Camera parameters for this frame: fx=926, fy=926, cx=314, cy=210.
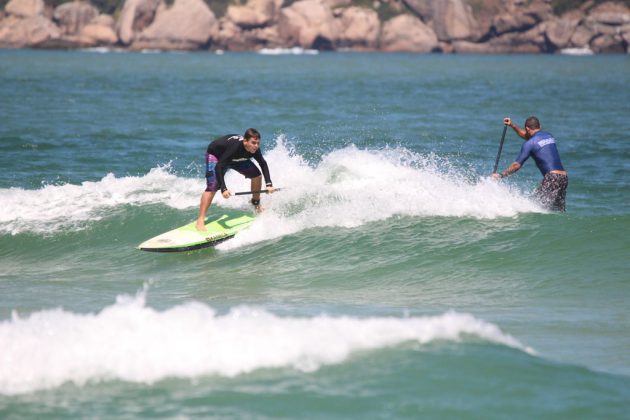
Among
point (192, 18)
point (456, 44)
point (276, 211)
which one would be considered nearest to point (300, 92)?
point (276, 211)

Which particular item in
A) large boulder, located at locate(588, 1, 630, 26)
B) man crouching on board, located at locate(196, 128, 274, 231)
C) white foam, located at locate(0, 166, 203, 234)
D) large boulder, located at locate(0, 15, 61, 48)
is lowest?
white foam, located at locate(0, 166, 203, 234)

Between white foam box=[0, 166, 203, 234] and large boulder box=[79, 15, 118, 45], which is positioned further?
large boulder box=[79, 15, 118, 45]

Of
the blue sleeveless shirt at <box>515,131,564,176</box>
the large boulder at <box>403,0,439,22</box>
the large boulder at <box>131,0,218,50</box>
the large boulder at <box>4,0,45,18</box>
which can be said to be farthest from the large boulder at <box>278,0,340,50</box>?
the blue sleeveless shirt at <box>515,131,564,176</box>

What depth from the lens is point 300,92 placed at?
157 ft

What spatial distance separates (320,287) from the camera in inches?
441

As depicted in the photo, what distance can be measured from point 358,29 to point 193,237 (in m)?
123

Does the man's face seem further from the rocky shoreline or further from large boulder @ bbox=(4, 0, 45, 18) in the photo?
large boulder @ bbox=(4, 0, 45, 18)

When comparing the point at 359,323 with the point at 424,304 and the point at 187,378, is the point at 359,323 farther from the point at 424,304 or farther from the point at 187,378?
the point at 424,304

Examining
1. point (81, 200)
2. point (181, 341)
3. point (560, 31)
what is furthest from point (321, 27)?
point (181, 341)

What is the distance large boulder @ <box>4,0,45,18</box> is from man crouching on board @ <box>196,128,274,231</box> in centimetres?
12082

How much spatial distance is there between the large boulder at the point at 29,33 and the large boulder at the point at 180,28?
1111 cm

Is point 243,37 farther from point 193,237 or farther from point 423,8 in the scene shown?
point 193,237

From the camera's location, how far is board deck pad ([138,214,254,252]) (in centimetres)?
1260

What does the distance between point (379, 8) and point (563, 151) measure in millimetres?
125909
